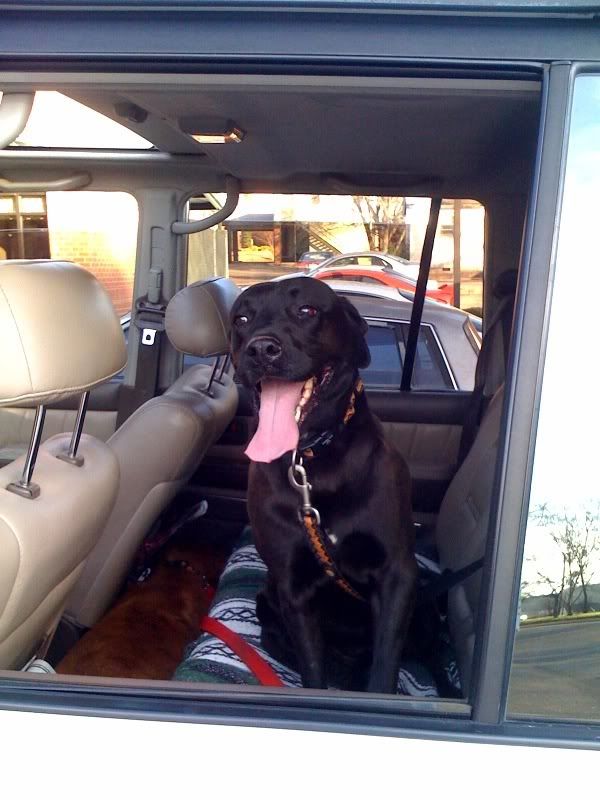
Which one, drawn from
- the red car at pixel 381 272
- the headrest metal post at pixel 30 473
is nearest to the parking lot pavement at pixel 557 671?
the headrest metal post at pixel 30 473

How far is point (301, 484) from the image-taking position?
6.29 feet

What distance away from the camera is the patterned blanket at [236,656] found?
6.41ft

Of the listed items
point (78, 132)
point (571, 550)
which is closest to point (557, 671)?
point (571, 550)

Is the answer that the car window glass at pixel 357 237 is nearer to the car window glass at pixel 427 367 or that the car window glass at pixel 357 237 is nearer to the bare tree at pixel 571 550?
the car window glass at pixel 427 367

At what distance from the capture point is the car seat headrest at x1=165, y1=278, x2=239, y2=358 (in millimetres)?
2266

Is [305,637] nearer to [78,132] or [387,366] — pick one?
[387,366]

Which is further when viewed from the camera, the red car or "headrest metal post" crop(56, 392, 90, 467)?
the red car

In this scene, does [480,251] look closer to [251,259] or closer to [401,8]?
[251,259]

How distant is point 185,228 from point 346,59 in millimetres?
2199

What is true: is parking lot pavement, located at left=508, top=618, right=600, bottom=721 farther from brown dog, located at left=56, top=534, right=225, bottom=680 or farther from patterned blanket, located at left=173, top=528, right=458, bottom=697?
brown dog, located at left=56, top=534, right=225, bottom=680

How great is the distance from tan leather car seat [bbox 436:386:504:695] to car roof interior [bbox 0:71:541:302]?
0.67 meters

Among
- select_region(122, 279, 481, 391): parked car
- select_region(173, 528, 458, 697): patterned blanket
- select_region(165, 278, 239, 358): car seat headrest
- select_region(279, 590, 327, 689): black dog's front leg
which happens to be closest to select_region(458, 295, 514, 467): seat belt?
select_region(122, 279, 481, 391): parked car

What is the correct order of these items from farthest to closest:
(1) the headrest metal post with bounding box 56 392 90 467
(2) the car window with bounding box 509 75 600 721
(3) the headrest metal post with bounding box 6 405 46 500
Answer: (1) the headrest metal post with bounding box 56 392 90 467, (3) the headrest metal post with bounding box 6 405 46 500, (2) the car window with bounding box 509 75 600 721

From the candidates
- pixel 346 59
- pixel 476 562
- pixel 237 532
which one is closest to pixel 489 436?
pixel 476 562
